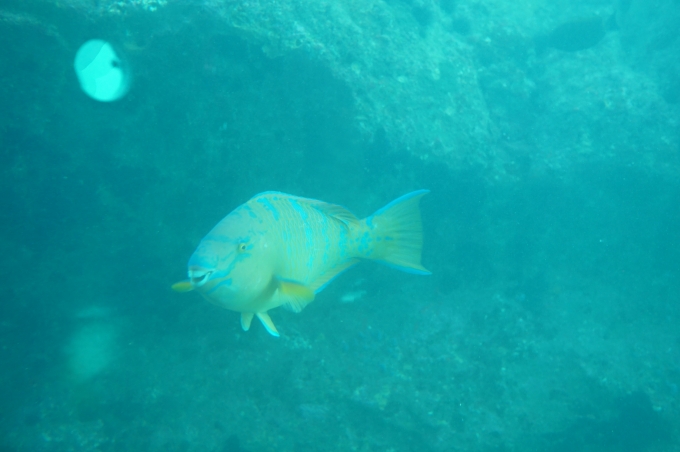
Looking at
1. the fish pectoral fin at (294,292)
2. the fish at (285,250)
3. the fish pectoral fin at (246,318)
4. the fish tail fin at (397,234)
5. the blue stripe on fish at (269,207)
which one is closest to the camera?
the fish at (285,250)

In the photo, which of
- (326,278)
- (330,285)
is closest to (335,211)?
(326,278)

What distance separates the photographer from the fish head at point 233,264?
192 centimetres

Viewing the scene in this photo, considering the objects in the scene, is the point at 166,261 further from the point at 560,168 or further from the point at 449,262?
the point at 560,168

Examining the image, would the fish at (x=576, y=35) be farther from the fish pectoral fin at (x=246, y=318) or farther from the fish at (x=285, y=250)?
the fish pectoral fin at (x=246, y=318)

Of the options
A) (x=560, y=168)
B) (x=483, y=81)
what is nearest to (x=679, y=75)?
(x=560, y=168)

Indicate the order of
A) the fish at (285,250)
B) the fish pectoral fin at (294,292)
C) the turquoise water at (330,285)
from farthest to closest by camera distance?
the turquoise water at (330,285) < the fish pectoral fin at (294,292) < the fish at (285,250)

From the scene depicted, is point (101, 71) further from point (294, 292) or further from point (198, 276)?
point (294, 292)

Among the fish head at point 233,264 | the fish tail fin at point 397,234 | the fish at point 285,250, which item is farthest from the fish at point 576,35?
the fish head at point 233,264

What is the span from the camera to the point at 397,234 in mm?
3193

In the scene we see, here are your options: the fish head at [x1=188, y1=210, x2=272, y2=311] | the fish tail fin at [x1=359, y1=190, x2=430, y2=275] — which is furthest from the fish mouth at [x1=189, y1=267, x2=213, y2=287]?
the fish tail fin at [x1=359, y1=190, x2=430, y2=275]

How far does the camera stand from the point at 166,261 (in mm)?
4555

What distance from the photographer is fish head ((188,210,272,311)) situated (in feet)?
6.28

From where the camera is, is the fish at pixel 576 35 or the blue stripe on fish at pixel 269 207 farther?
the fish at pixel 576 35

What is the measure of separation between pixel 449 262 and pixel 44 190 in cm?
524
